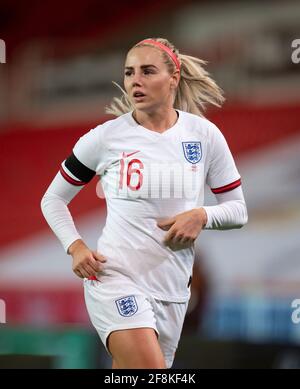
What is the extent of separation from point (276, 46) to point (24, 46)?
203cm

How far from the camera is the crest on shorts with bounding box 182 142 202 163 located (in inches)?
112

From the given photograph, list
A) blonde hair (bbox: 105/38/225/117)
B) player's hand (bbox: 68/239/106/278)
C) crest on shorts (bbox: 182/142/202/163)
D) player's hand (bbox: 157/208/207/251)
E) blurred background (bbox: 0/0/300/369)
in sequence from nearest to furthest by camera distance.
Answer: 1. player's hand (bbox: 157/208/207/251)
2. player's hand (bbox: 68/239/106/278)
3. crest on shorts (bbox: 182/142/202/163)
4. blonde hair (bbox: 105/38/225/117)
5. blurred background (bbox: 0/0/300/369)

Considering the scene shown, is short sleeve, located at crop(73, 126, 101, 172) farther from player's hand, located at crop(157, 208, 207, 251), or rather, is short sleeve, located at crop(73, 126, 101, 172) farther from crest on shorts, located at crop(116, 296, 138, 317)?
crest on shorts, located at crop(116, 296, 138, 317)

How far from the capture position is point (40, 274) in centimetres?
666

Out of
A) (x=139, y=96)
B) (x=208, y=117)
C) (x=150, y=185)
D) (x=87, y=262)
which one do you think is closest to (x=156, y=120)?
(x=139, y=96)

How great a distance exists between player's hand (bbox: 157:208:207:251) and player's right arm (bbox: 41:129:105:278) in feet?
0.94

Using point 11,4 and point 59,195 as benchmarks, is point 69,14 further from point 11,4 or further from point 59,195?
point 59,195

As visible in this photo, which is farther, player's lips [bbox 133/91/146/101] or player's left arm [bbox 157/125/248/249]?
player's lips [bbox 133/91/146/101]

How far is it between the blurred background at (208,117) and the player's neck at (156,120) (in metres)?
2.73

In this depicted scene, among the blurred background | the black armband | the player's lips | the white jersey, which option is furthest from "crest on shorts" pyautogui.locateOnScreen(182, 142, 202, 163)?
the blurred background

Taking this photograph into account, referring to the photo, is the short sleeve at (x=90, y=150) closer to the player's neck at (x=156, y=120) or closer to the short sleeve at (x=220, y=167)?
the player's neck at (x=156, y=120)

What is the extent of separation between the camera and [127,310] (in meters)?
2.69

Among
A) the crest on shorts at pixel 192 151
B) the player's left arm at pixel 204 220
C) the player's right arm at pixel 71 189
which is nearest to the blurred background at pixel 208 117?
the player's right arm at pixel 71 189
